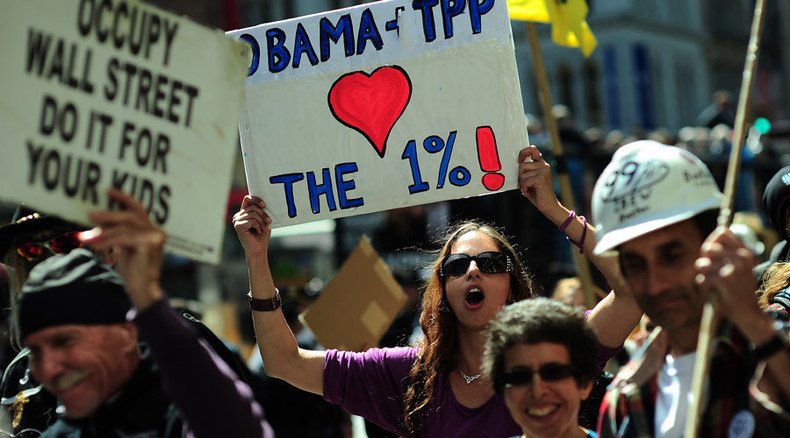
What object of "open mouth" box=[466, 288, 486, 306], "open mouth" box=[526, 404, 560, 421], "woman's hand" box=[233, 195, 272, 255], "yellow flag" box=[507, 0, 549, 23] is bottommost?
"open mouth" box=[526, 404, 560, 421]

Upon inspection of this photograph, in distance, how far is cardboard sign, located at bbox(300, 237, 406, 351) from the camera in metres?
5.96

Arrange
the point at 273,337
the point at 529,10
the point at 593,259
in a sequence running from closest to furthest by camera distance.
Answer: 1. the point at 593,259
2. the point at 273,337
3. the point at 529,10

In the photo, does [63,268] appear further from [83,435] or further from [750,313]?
[750,313]

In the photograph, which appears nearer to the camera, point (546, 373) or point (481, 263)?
point (546, 373)

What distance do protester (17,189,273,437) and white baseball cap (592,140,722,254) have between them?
3.02 ft

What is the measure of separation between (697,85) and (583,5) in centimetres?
4332

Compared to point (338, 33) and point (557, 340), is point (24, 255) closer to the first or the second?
point (338, 33)

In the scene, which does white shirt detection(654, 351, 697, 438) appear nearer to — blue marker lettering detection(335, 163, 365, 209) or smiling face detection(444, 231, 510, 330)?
smiling face detection(444, 231, 510, 330)

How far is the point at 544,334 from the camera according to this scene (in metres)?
3.37

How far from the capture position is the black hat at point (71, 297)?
317cm

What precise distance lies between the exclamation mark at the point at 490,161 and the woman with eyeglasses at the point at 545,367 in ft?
4.25

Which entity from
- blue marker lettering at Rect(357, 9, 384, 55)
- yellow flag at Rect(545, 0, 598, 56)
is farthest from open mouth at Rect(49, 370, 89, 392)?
yellow flag at Rect(545, 0, 598, 56)

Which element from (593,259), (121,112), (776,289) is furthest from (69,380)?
(776,289)

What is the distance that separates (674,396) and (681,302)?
219 millimetres
